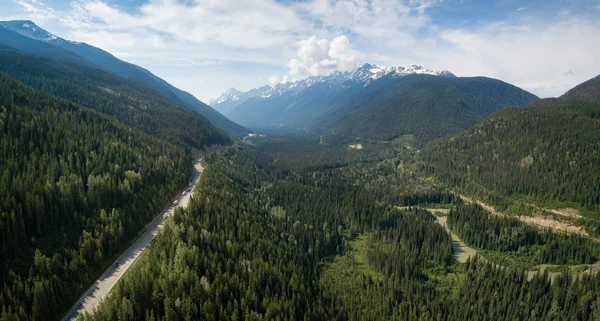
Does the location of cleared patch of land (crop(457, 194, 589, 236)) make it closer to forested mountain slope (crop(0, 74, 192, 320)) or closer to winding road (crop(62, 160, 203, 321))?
winding road (crop(62, 160, 203, 321))

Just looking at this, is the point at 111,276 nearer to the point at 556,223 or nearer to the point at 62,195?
the point at 62,195

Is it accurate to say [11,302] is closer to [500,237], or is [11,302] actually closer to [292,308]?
[292,308]

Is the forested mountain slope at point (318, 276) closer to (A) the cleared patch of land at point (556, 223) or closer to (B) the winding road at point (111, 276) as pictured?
(B) the winding road at point (111, 276)


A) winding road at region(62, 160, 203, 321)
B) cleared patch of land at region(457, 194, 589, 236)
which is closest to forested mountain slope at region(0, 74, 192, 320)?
winding road at region(62, 160, 203, 321)

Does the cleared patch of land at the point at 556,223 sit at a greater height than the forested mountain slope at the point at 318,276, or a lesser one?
greater

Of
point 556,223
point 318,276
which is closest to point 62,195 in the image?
point 318,276

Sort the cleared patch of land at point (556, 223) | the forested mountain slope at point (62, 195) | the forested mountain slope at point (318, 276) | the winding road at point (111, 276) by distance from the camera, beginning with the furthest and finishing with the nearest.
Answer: the cleared patch of land at point (556, 223), the forested mountain slope at point (62, 195), the forested mountain slope at point (318, 276), the winding road at point (111, 276)

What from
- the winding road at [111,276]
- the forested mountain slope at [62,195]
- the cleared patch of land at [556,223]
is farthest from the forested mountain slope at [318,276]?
the cleared patch of land at [556,223]

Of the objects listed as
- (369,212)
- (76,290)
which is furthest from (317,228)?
(76,290)
